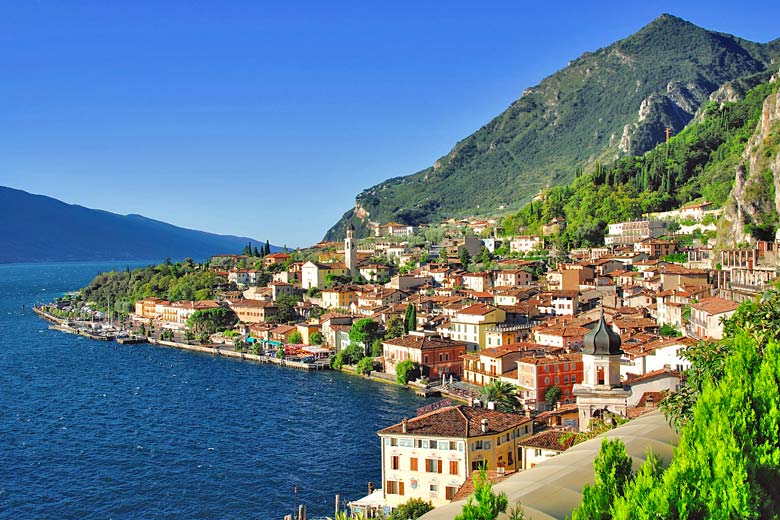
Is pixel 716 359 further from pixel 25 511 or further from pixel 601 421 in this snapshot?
pixel 25 511

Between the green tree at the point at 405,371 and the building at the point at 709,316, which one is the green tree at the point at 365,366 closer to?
the green tree at the point at 405,371

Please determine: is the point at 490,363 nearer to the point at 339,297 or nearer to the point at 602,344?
the point at 602,344

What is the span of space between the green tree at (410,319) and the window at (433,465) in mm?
35962

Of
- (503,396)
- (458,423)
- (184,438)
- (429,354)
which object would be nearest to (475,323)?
(429,354)

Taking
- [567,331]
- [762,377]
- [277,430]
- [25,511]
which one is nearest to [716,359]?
[762,377]

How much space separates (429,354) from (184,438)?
1957 centimetres

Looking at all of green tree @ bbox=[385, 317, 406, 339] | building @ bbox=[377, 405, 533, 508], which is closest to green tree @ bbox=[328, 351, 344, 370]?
green tree @ bbox=[385, 317, 406, 339]

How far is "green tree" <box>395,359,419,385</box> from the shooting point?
51.2 meters

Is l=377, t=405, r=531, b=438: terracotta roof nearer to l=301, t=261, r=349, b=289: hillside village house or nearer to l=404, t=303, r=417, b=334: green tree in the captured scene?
l=404, t=303, r=417, b=334: green tree

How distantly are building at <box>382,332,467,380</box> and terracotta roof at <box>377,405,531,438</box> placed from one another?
79.0ft

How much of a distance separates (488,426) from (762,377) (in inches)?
639

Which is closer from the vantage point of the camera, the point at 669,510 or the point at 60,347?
the point at 669,510

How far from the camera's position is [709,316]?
129 ft

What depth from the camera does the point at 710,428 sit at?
10039mm
